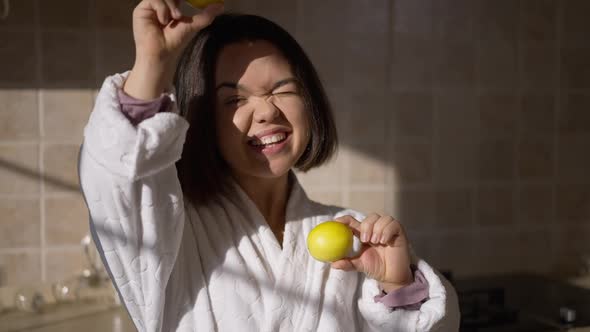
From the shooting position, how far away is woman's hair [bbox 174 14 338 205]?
979 millimetres

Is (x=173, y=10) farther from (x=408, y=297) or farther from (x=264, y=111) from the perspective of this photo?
(x=408, y=297)

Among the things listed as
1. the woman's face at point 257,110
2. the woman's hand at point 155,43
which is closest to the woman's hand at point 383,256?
the woman's face at point 257,110

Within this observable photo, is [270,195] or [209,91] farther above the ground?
[209,91]

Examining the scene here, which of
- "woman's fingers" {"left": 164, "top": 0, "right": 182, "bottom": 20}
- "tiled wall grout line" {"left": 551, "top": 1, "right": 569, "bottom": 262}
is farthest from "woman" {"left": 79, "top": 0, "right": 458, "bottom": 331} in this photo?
"tiled wall grout line" {"left": 551, "top": 1, "right": 569, "bottom": 262}

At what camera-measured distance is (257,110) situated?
94 centimetres

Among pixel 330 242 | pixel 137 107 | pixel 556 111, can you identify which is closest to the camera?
pixel 137 107

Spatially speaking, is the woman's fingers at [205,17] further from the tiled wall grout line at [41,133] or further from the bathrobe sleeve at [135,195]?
the tiled wall grout line at [41,133]

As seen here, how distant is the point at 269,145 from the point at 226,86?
0.11 meters

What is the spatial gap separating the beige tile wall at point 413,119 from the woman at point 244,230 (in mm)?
622

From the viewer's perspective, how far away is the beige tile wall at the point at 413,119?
150cm

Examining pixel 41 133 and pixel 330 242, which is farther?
pixel 41 133

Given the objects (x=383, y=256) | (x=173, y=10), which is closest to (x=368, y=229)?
(x=383, y=256)

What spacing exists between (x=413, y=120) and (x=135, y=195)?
1153 mm

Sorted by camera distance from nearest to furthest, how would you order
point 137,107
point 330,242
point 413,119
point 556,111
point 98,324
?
point 137,107
point 330,242
point 98,324
point 413,119
point 556,111
